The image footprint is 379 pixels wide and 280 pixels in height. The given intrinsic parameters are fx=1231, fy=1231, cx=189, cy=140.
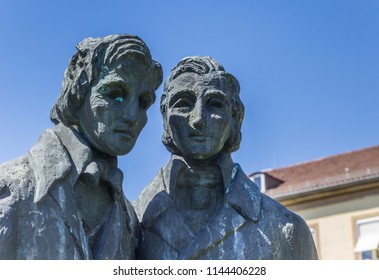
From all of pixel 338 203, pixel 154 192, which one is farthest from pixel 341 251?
pixel 154 192

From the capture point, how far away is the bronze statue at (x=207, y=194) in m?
6.96

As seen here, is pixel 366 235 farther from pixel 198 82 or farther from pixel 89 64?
pixel 89 64

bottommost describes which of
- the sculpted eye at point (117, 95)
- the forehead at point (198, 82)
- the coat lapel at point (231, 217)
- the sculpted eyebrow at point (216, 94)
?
the coat lapel at point (231, 217)

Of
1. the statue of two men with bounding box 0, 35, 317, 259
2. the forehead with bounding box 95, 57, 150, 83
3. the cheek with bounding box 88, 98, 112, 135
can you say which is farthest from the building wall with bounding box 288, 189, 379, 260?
the cheek with bounding box 88, 98, 112, 135

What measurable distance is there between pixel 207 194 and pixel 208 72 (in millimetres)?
711

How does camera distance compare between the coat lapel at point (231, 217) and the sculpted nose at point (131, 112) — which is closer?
the sculpted nose at point (131, 112)

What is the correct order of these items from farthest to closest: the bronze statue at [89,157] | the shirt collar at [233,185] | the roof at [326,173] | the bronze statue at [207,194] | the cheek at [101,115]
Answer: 1. the roof at [326,173]
2. the shirt collar at [233,185]
3. the bronze statue at [207,194]
4. the cheek at [101,115]
5. the bronze statue at [89,157]

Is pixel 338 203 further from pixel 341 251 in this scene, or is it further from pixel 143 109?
pixel 143 109

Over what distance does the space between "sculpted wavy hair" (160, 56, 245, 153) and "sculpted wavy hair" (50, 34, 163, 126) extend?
0.45 meters

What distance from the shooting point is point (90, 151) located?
6652mm

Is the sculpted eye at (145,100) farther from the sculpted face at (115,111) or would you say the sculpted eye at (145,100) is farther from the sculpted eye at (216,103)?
the sculpted eye at (216,103)

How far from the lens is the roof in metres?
40.2

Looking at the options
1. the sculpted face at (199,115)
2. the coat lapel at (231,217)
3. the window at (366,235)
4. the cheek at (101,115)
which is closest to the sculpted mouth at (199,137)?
the sculpted face at (199,115)

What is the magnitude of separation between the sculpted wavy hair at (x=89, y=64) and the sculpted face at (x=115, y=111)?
0.03 meters
